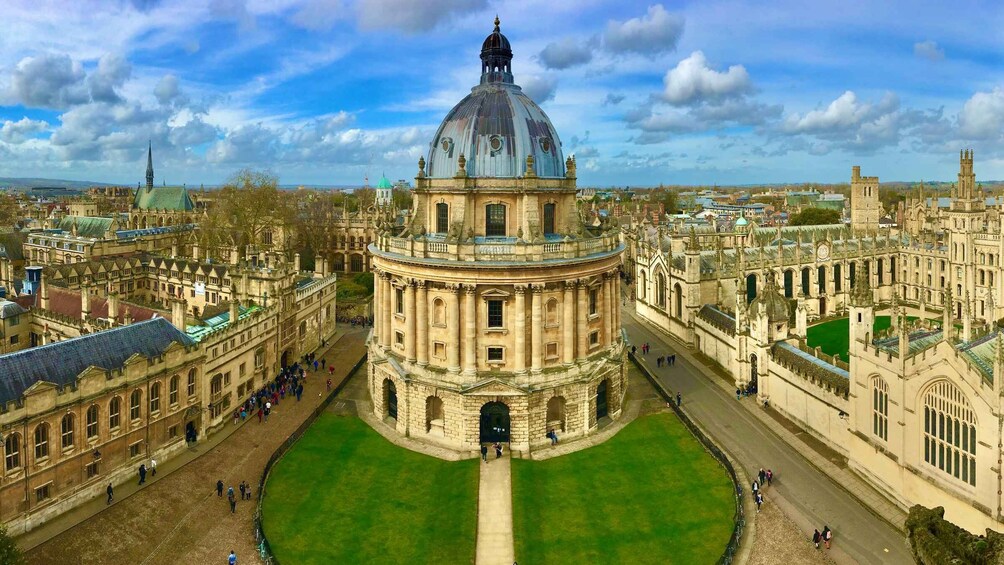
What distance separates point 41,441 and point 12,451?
4.47ft

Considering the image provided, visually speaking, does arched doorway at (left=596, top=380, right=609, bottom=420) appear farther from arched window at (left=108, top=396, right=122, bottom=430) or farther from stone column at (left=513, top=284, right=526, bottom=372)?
arched window at (left=108, top=396, right=122, bottom=430)

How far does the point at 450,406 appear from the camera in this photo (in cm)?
3869

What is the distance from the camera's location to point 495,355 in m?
39.1

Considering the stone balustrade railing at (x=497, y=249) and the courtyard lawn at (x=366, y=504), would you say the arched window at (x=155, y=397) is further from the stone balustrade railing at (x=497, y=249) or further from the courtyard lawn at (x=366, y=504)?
the stone balustrade railing at (x=497, y=249)

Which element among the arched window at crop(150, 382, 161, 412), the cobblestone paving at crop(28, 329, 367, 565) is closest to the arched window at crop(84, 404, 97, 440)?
the arched window at crop(150, 382, 161, 412)

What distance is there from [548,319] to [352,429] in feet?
45.9

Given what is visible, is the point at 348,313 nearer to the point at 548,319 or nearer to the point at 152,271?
the point at 152,271

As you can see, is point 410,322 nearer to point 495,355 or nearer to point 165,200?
point 495,355

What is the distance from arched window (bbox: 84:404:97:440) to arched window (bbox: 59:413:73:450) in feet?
2.26

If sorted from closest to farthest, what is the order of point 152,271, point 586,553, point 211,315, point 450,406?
point 586,553 < point 450,406 < point 211,315 < point 152,271

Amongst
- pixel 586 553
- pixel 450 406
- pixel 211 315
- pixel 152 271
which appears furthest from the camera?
pixel 152 271

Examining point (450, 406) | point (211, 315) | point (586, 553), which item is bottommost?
point (586, 553)

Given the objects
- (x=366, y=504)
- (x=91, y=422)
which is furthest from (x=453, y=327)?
(x=91, y=422)

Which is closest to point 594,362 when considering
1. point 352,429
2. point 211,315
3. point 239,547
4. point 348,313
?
point 352,429
